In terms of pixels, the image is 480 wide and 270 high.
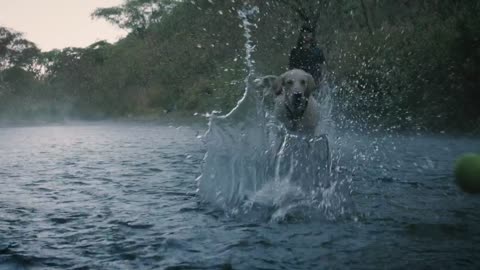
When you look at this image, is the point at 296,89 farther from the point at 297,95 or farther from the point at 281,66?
the point at 281,66

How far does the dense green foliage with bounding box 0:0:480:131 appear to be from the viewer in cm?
1575

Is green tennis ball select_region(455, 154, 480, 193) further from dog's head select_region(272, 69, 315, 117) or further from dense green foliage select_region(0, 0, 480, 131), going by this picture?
dense green foliage select_region(0, 0, 480, 131)

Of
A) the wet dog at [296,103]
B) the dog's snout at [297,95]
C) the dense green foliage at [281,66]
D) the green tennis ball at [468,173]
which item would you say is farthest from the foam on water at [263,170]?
the dense green foliage at [281,66]

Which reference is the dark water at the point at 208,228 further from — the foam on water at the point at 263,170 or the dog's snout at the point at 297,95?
the dog's snout at the point at 297,95

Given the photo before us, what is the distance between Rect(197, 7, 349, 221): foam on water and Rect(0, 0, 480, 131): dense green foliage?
498 centimetres

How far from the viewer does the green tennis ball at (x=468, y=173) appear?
166 inches

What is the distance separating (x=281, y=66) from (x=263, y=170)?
48.6ft

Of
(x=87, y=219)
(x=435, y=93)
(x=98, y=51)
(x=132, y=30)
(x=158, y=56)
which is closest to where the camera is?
(x=87, y=219)

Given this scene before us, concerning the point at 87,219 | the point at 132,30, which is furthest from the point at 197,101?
the point at 132,30

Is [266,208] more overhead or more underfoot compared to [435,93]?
more underfoot

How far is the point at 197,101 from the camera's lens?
3428 centimetres

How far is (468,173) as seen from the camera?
14.0 feet

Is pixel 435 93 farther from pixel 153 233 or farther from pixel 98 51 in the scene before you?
pixel 98 51

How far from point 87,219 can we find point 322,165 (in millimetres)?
3372
